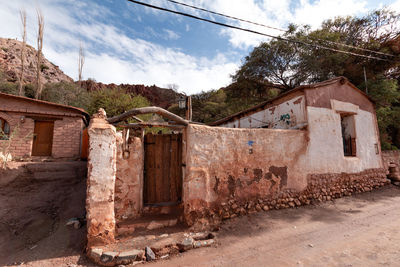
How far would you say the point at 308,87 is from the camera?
20.7 feet

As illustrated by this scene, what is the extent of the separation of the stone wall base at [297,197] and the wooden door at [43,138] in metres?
8.58

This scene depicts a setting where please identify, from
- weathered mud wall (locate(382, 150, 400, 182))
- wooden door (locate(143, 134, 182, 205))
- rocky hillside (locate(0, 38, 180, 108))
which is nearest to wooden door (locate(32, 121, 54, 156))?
wooden door (locate(143, 134, 182, 205))

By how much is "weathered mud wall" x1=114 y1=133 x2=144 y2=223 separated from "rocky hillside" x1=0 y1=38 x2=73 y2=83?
25.3m

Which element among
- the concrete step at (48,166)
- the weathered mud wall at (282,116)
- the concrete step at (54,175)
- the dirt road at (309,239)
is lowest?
the dirt road at (309,239)

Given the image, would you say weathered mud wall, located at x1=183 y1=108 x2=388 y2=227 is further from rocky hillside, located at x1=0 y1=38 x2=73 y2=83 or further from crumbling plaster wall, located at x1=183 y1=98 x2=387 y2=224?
rocky hillside, located at x1=0 y1=38 x2=73 y2=83

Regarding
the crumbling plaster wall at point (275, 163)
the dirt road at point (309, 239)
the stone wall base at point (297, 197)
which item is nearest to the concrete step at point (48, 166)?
the crumbling plaster wall at point (275, 163)

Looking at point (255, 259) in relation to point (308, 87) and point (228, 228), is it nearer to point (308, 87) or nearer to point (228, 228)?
point (228, 228)

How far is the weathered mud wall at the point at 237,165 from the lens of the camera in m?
4.29

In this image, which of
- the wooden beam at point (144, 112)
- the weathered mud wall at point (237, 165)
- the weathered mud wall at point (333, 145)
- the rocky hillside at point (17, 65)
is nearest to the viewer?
the wooden beam at point (144, 112)

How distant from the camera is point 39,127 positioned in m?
8.70

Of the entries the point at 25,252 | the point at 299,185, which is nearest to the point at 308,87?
the point at 299,185

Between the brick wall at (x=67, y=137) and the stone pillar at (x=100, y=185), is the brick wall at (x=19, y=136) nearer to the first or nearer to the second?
the brick wall at (x=67, y=137)

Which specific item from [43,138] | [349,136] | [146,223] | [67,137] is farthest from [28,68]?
[349,136]

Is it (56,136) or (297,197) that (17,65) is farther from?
(297,197)
